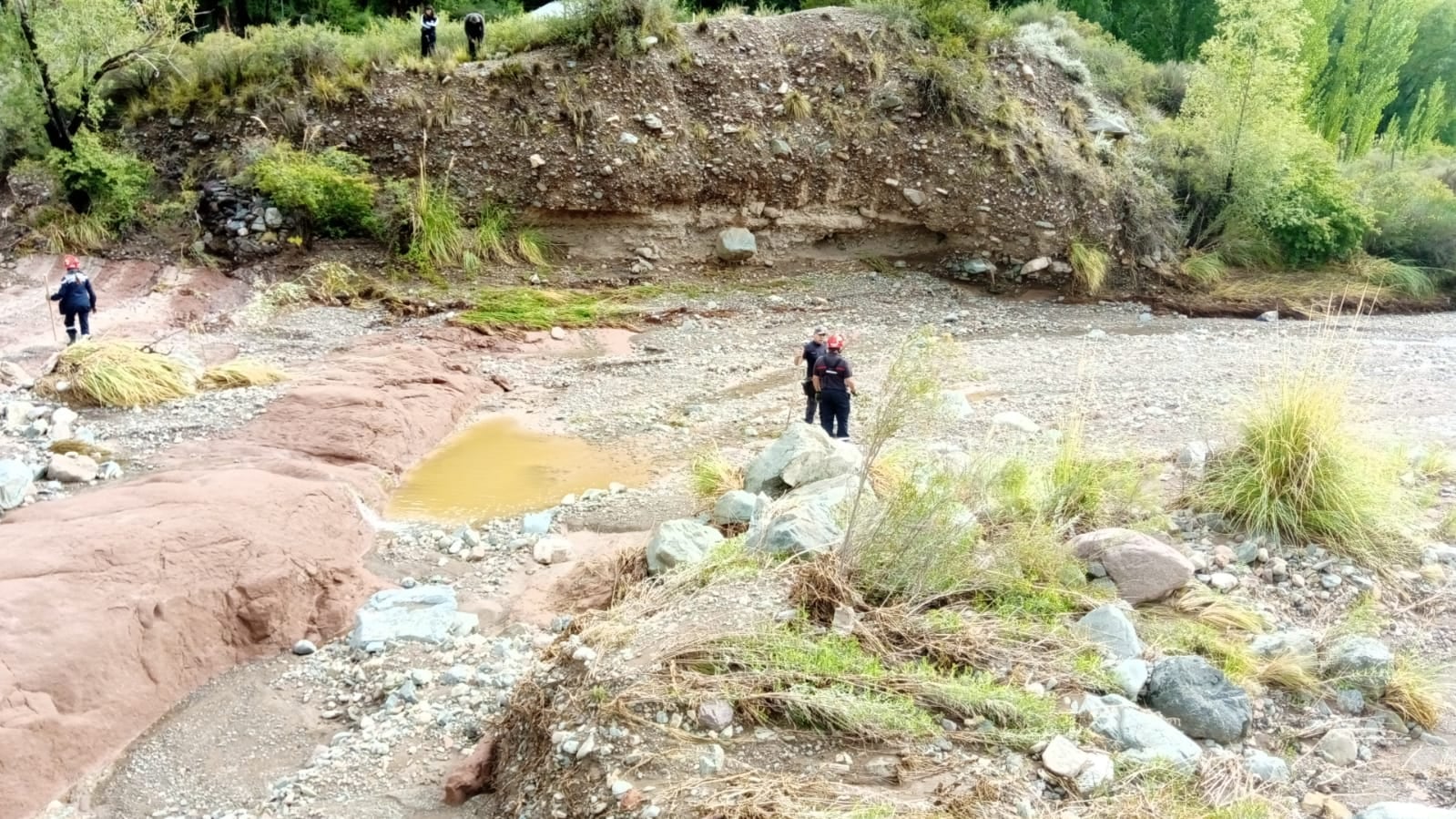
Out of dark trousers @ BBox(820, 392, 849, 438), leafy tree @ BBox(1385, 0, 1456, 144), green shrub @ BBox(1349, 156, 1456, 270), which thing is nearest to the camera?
dark trousers @ BBox(820, 392, 849, 438)

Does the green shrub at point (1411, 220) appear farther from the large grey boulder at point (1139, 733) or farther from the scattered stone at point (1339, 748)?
the large grey boulder at point (1139, 733)

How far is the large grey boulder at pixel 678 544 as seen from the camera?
6.28 m

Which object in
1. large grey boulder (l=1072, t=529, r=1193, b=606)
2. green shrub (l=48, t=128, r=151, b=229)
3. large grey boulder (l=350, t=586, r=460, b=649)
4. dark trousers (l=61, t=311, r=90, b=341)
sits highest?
green shrub (l=48, t=128, r=151, b=229)

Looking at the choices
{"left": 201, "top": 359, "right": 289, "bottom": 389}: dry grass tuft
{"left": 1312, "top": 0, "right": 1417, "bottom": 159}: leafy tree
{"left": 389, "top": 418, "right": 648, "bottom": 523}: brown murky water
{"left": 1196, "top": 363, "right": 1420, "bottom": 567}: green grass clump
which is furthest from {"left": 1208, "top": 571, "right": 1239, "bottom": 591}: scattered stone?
{"left": 1312, "top": 0, "right": 1417, "bottom": 159}: leafy tree

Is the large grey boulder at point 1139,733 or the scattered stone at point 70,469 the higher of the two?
the large grey boulder at point 1139,733

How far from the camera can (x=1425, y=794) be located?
3.96 m

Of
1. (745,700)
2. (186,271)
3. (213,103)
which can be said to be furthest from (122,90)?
(745,700)

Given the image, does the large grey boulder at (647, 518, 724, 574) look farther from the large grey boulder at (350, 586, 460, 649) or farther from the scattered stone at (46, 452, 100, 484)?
the scattered stone at (46, 452, 100, 484)

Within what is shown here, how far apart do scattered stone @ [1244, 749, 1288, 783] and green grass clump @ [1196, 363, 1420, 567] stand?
7.91 feet

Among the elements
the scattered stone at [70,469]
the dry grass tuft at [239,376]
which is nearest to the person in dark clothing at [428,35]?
the dry grass tuft at [239,376]

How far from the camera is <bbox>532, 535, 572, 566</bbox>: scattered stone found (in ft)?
24.5

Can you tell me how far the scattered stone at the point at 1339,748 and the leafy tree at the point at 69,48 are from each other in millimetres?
16902

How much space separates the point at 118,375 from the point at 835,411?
24.4 ft

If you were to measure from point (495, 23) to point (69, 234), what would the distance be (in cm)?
800
